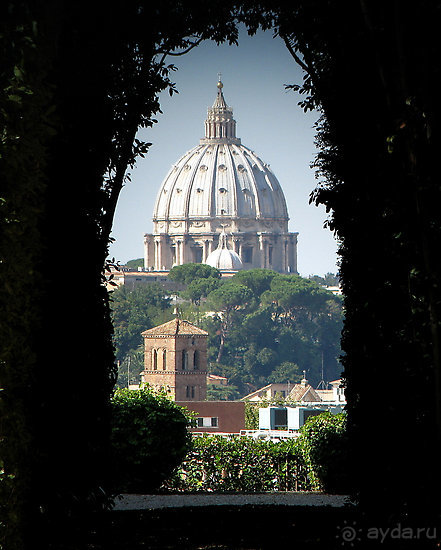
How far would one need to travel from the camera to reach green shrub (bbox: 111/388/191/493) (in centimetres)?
1328

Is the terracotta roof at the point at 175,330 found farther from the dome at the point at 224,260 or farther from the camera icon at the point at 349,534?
the dome at the point at 224,260

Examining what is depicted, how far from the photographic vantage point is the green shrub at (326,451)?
42.6 ft

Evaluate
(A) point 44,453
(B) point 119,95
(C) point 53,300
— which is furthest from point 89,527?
(B) point 119,95

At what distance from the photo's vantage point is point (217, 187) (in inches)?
5787

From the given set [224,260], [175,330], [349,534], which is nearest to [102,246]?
[349,534]

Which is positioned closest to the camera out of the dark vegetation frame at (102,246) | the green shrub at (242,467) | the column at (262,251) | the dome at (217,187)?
the dark vegetation frame at (102,246)

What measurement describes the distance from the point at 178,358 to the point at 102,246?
211 ft

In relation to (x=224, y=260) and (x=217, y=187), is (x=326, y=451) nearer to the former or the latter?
(x=224, y=260)

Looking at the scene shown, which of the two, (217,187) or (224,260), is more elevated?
(217,187)

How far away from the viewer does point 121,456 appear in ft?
43.3

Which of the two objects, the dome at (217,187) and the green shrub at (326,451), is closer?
the green shrub at (326,451)

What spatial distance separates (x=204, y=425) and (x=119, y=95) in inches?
1545

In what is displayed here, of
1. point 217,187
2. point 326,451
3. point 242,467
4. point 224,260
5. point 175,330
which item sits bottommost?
point 242,467

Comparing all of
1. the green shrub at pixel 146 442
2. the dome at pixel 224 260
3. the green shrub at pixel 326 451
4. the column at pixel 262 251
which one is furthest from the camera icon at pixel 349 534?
the column at pixel 262 251
